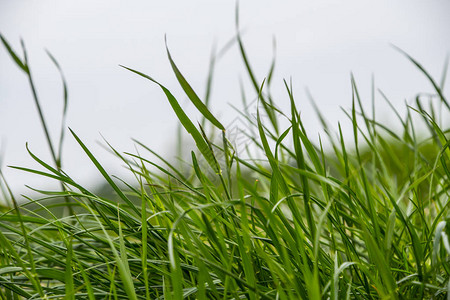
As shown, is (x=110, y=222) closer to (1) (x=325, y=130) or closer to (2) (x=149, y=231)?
(2) (x=149, y=231)

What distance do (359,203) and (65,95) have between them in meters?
0.45

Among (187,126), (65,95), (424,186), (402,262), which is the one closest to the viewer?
(187,126)

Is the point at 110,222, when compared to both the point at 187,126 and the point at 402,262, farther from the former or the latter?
the point at 402,262

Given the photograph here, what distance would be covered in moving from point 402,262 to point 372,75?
291mm

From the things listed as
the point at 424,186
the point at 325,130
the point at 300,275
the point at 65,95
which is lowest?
the point at 424,186

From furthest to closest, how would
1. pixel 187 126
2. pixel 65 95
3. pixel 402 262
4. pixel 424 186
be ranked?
pixel 424 186 < pixel 65 95 < pixel 402 262 < pixel 187 126

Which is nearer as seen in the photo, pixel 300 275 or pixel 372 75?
pixel 300 275

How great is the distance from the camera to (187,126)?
447 millimetres

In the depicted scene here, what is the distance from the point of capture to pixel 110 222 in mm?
530

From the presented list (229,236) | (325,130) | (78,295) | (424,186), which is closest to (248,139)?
(325,130)

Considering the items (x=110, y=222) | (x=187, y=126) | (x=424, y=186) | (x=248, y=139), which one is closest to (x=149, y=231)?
(x=110, y=222)

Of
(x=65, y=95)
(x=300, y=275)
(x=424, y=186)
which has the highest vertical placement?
(x=65, y=95)

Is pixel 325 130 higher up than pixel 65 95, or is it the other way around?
pixel 65 95

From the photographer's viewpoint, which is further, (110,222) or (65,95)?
(65,95)
